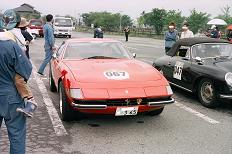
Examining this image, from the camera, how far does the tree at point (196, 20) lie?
44.0m

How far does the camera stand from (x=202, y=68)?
24.3 feet

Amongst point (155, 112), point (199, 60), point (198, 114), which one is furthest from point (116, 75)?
point (199, 60)

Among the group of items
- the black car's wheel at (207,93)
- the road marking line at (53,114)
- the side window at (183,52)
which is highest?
the side window at (183,52)

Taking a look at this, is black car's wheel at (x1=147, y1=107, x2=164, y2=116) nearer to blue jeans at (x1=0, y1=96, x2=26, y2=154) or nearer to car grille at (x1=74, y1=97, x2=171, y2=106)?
car grille at (x1=74, y1=97, x2=171, y2=106)

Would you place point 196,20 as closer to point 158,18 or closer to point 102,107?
point 158,18

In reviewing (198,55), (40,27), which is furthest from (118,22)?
(198,55)

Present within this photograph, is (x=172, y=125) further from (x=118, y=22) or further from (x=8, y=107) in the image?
(x=118, y=22)

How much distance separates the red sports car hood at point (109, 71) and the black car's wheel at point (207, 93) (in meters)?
1.37

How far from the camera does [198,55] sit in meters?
7.98

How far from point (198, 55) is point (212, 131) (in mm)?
2627

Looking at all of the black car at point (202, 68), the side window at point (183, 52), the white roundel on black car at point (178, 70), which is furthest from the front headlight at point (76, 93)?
the side window at point (183, 52)

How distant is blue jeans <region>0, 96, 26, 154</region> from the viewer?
351 cm

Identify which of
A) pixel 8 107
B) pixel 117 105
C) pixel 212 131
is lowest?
pixel 212 131

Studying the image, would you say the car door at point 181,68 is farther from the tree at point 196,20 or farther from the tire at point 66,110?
the tree at point 196,20
